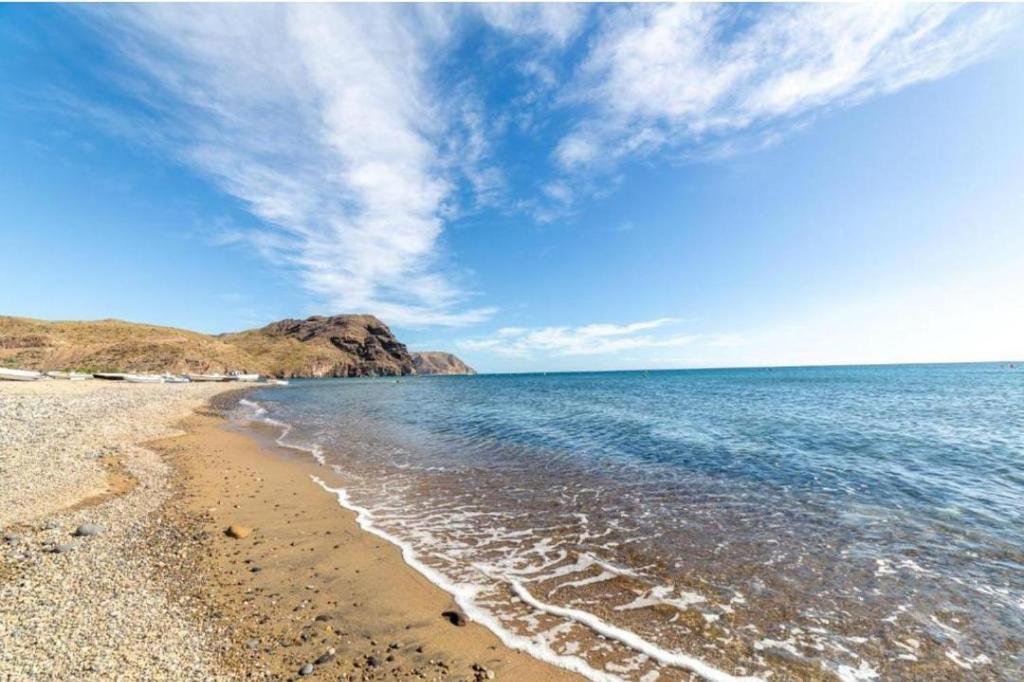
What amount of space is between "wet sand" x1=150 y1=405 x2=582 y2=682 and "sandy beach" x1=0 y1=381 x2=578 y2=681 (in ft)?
0.09

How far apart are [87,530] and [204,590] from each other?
3.82 metres

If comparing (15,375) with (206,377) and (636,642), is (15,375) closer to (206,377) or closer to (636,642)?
(206,377)

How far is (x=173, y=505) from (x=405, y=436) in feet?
51.3

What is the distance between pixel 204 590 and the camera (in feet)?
23.1

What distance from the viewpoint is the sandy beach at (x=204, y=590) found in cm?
517

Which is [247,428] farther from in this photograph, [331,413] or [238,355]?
[238,355]

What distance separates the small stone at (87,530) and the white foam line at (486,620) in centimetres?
528

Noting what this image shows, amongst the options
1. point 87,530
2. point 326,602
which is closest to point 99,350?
point 87,530

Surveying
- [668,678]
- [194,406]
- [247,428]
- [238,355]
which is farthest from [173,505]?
[238,355]

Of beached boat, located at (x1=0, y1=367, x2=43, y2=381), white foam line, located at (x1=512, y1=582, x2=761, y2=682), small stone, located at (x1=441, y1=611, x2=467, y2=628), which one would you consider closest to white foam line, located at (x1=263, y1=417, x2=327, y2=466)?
small stone, located at (x1=441, y1=611, x2=467, y2=628)

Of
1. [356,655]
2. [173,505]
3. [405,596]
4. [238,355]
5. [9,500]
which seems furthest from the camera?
[238,355]

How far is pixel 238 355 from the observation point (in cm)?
15400

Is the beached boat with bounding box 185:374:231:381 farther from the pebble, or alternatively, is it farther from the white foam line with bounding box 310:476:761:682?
the white foam line with bounding box 310:476:761:682

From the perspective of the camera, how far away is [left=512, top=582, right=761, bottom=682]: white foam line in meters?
5.68
